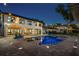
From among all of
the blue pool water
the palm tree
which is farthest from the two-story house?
the palm tree

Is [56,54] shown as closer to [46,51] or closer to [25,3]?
[46,51]

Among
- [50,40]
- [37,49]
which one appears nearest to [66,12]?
[50,40]

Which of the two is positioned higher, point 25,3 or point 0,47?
point 25,3

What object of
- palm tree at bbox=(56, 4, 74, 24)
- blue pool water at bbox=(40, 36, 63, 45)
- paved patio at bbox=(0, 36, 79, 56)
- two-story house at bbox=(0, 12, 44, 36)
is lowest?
paved patio at bbox=(0, 36, 79, 56)

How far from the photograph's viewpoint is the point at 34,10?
2.95 metres

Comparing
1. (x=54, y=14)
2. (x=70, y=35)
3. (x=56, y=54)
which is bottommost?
(x=56, y=54)

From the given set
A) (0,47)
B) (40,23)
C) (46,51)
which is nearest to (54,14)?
(40,23)

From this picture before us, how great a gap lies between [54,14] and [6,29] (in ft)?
1.86

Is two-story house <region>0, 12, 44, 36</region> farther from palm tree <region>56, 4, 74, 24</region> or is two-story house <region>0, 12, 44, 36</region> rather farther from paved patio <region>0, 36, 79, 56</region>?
palm tree <region>56, 4, 74, 24</region>

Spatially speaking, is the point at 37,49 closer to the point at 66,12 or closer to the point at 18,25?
the point at 18,25

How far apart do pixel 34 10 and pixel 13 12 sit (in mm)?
237

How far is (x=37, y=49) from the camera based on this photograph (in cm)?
294

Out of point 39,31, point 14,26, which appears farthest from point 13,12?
point 39,31

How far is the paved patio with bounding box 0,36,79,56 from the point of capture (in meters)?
2.93
